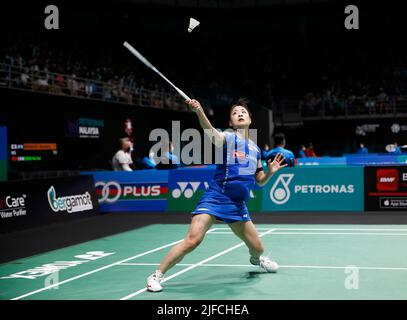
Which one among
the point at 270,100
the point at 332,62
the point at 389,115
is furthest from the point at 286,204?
the point at 332,62

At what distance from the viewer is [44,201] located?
1173 cm

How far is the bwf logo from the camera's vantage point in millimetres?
13040

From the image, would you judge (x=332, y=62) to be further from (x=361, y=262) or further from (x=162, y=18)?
(x=361, y=262)

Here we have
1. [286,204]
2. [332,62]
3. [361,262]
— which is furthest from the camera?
[332,62]

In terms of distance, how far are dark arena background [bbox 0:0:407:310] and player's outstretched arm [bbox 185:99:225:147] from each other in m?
1.00

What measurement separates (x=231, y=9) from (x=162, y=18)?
4.63 m

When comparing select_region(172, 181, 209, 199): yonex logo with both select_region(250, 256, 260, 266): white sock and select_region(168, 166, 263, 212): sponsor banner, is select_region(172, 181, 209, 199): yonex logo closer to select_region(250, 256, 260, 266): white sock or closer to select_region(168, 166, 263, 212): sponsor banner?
select_region(168, 166, 263, 212): sponsor banner

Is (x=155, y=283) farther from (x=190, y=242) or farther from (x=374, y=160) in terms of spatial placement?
(x=374, y=160)

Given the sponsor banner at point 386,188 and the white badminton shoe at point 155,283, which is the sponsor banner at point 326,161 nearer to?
the sponsor banner at point 386,188

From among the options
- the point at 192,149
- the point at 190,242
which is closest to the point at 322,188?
the point at 190,242

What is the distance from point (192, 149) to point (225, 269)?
2047cm

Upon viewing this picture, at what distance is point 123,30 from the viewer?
3083 centimetres

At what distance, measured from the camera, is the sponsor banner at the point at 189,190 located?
13.6 meters

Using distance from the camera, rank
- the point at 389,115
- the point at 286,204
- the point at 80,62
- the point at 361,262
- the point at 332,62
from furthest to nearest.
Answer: the point at 332,62, the point at 389,115, the point at 80,62, the point at 286,204, the point at 361,262
